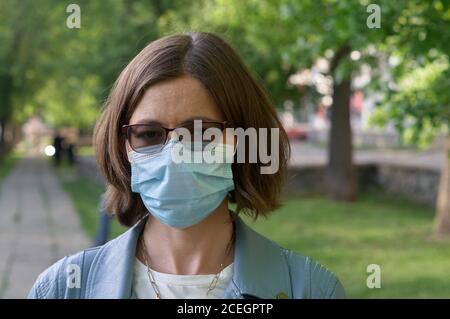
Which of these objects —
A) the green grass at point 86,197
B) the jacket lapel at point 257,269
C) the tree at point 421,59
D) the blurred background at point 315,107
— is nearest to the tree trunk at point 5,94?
the blurred background at point 315,107

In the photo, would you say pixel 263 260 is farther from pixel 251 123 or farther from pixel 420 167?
pixel 420 167

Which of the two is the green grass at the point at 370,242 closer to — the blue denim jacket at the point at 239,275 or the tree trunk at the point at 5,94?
the blue denim jacket at the point at 239,275

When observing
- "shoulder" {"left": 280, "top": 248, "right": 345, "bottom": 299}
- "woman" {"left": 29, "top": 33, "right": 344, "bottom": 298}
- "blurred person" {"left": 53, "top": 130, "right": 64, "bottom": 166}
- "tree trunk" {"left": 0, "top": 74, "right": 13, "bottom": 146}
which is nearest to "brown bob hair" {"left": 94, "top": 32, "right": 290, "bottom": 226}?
"woman" {"left": 29, "top": 33, "right": 344, "bottom": 298}

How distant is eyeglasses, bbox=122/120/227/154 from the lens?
175cm

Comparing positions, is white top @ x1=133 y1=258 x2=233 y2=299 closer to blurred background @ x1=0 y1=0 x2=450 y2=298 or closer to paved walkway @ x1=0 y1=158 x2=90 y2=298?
blurred background @ x1=0 y1=0 x2=450 y2=298

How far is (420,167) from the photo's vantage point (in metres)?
16.5

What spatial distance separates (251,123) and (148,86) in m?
0.26

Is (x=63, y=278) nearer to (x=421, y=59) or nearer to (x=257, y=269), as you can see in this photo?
(x=257, y=269)

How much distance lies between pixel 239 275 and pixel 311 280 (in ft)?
0.54

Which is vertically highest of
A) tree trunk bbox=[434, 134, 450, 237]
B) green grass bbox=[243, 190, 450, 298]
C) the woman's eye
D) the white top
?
the woman's eye

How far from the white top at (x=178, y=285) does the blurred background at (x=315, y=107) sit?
56 centimetres

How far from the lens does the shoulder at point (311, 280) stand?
173cm

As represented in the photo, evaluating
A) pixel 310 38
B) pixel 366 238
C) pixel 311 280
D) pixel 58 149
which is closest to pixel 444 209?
pixel 366 238

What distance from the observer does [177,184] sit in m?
1.82
